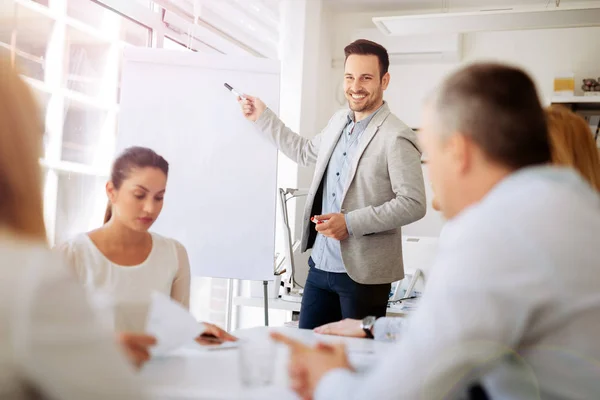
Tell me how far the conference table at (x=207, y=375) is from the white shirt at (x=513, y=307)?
190 millimetres

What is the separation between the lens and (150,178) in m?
1.44

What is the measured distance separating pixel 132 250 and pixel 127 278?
64 millimetres

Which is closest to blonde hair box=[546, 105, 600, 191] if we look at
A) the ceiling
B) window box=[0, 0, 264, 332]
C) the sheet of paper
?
the sheet of paper

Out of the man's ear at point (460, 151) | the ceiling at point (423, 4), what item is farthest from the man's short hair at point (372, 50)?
the ceiling at point (423, 4)

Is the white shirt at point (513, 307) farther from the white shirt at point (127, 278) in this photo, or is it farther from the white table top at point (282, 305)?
the white table top at point (282, 305)

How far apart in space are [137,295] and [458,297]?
699 millimetres

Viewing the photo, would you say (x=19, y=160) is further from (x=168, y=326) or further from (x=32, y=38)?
(x=32, y=38)

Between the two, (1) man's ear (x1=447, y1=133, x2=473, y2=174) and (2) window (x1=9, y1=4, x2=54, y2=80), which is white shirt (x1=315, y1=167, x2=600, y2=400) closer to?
(1) man's ear (x1=447, y1=133, x2=473, y2=174)

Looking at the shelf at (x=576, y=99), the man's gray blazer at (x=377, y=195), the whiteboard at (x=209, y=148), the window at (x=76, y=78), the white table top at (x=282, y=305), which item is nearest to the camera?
the whiteboard at (x=209, y=148)

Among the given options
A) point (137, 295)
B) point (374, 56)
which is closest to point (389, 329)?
point (137, 295)

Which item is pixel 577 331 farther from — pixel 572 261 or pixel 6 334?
pixel 6 334

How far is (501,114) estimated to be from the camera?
907mm

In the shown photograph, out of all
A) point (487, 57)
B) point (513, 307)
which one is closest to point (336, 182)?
point (513, 307)

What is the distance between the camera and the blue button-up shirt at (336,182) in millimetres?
2385
